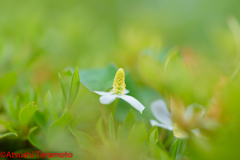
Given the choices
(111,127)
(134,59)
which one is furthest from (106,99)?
(134,59)

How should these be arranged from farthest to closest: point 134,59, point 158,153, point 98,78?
1. point 134,59
2. point 98,78
3. point 158,153

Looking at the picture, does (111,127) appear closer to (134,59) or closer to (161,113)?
(161,113)

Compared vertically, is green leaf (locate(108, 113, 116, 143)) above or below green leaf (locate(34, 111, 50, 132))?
above

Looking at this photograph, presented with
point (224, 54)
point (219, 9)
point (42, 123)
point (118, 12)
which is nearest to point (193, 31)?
point (219, 9)

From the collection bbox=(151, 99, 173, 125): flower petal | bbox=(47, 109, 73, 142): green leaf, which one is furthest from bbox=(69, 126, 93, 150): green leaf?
bbox=(151, 99, 173, 125): flower petal

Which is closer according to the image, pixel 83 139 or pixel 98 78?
pixel 83 139

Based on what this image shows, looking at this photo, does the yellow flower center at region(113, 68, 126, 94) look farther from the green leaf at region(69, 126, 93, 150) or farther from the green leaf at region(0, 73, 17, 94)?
the green leaf at region(0, 73, 17, 94)

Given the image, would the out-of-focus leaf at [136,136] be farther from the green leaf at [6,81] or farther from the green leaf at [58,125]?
the green leaf at [6,81]
